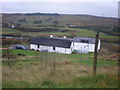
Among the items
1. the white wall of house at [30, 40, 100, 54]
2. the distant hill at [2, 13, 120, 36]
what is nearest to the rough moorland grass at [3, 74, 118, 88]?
the white wall of house at [30, 40, 100, 54]

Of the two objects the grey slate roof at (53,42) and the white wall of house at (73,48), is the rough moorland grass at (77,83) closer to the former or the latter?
the white wall of house at (73,48)

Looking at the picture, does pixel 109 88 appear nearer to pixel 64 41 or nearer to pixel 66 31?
pixel 64 41

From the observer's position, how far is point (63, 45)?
45938mm

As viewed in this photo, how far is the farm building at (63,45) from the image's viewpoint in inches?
1782

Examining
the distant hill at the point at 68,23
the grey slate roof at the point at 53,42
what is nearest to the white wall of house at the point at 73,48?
Answer: the grey slate roof at the point at 53,42

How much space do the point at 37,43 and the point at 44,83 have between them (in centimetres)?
4250

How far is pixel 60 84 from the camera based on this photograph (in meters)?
5.98

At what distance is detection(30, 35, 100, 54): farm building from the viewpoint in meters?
45.3

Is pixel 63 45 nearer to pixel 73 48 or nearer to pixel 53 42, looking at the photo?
pixel 53 42

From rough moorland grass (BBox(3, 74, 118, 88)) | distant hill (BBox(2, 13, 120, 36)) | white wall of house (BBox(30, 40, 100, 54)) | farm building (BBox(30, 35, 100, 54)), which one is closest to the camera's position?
rough moorland grass (BBox(3, 74, 118, 88))

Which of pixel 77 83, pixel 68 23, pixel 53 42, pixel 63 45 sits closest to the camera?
pixel 77 83

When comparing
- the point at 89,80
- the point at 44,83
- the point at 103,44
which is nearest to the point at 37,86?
the point at 44,83

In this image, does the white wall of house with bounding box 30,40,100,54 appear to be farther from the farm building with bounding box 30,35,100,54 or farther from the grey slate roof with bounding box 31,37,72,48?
the grey slate roof with bounding box 31,37,72,48

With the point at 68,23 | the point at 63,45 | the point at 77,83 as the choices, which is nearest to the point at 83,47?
the point at 63,45
